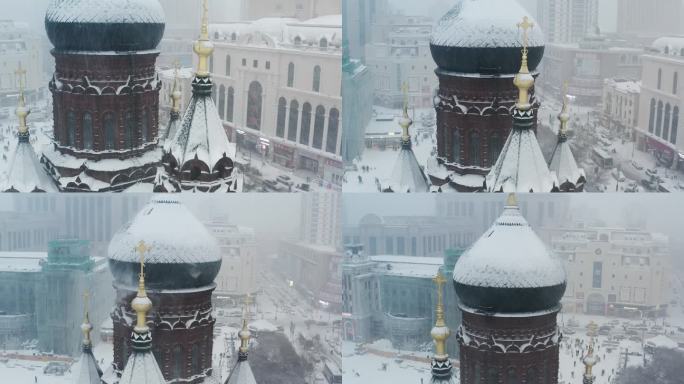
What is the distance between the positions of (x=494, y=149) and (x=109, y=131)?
99.9 inches

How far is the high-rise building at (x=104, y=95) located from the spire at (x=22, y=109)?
0.24 meters

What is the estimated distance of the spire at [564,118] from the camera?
9.52 m

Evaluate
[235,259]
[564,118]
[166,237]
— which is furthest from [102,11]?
[564,118]

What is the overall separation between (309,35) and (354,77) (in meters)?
0.43

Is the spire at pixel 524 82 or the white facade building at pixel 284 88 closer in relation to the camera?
the spire at pixel 524 82

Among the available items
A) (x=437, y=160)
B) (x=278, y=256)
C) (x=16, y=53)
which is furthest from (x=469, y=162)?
(x=16, y=53)

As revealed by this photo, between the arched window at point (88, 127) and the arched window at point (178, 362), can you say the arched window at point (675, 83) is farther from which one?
the arched window at point (88, 127)

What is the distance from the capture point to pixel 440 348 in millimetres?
9344

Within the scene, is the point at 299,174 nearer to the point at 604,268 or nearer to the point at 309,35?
the point at 309,35

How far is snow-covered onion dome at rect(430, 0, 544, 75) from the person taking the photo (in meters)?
9.01

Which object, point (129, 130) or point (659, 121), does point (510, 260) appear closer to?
point (659, 121)

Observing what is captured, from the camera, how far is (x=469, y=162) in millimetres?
9289

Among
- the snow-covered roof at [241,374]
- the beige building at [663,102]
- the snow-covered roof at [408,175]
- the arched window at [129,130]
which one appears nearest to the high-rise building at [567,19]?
the beige building at [663,102]

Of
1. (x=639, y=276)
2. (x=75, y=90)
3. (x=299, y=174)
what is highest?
(x=75, y=90)
